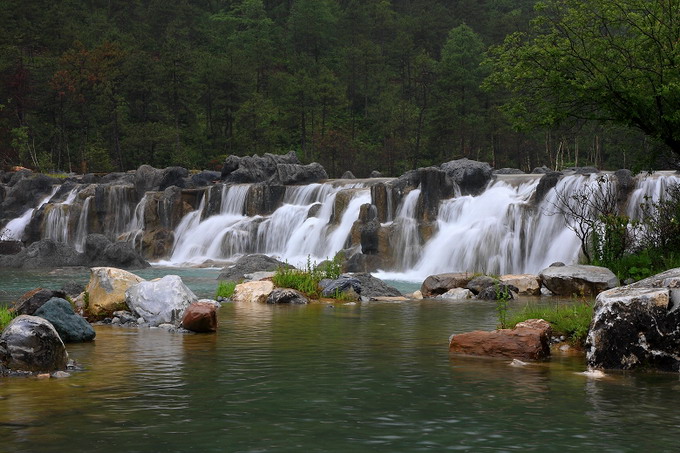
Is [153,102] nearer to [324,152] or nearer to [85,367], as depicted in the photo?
[324,152]

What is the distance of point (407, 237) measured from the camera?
138ft

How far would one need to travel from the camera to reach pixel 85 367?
13688mm

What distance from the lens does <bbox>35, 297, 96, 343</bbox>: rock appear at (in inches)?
659

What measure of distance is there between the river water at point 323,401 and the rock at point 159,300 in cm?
264

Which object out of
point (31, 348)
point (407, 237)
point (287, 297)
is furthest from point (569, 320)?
point (407, 237)

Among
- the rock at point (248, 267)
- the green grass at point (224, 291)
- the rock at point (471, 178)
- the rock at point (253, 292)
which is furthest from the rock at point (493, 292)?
the rock at point (471, 178)

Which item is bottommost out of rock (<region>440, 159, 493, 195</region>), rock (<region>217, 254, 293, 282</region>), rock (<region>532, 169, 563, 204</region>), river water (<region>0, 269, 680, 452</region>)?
river water (<region>0, 269, 680, 452</region>)

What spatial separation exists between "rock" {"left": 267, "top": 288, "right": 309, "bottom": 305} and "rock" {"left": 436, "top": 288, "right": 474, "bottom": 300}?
5.03m

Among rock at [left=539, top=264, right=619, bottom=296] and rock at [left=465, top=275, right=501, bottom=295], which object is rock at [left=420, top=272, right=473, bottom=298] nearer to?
rock at [left=465, top=275, right=501, bottom=295]

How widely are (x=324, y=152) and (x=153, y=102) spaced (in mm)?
21033

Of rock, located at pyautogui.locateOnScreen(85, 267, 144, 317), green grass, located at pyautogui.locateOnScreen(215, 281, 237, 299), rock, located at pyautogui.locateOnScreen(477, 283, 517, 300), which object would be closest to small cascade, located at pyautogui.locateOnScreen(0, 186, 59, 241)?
green grass, located at pyautogui.locateOnScreen(215, 281, 237, 299)

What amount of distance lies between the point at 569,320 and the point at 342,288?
1174cm

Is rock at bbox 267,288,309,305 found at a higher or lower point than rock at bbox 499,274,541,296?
lower

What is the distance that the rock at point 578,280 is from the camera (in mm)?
24531
